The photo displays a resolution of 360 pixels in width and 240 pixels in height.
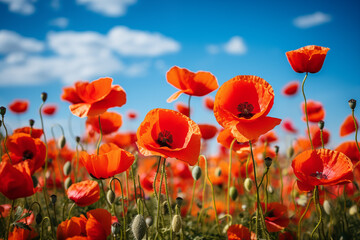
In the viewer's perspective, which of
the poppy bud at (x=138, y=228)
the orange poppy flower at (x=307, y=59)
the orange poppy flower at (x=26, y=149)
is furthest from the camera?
the orange poppy flower at (x=26, y=149)

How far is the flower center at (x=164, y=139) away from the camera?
1.56 meters

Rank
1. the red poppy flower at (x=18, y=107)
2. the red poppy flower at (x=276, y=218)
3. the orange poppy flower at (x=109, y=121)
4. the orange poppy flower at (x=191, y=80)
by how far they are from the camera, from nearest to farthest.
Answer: the red poppy flower at (x=276, y=218) → the orange poppy flower at (x=191, y=80) → the orange poppy flower at (x=109, y=121) → the red poppy flower at (x=18, y=107)

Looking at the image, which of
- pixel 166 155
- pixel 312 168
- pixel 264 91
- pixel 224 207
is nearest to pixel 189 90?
pixel 264 91

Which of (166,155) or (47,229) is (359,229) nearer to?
(166,155)

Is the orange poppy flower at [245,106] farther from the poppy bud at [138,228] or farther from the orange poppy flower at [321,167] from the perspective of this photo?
the poppy bud at [138,228]

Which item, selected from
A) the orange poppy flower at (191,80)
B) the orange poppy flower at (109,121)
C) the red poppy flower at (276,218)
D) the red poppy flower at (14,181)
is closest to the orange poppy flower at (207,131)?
the orange poppy flower at (191,80)

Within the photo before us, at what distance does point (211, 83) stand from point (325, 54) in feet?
2.18

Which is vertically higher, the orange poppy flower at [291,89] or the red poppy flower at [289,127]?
the orange poppy flower at [291,89]

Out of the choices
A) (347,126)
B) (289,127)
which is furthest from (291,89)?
(347,126)

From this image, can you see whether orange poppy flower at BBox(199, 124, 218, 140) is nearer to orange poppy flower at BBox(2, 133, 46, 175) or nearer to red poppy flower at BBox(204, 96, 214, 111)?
red poppy flower at BBox(204, 96, 214, 111)

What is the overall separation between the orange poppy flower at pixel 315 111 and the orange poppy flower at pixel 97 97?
62.7 inches

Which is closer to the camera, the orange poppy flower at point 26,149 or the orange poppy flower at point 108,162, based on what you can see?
the orange poppy flower at point 108,162

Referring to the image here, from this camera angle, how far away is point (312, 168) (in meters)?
1.58

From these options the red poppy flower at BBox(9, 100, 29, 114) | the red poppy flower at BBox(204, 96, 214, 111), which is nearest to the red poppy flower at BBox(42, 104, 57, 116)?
the red poppy flower at BBox(9, 100, 29, 114)
